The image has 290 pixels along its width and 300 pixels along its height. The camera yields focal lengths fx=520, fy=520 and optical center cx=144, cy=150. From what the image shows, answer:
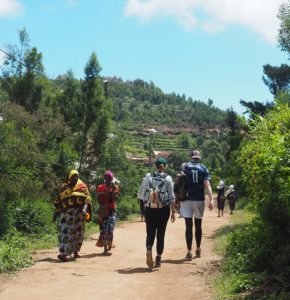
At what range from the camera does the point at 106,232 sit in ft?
34.2

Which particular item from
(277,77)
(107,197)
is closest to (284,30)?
(277,77)

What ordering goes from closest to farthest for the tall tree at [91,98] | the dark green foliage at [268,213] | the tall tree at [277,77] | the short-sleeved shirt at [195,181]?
the dark green foliage at [268,213]
the short-sleeved shirt at [195,181]
the tall tree at [91,98]
the tall tree at [277,77]

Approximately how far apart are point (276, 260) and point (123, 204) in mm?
21392

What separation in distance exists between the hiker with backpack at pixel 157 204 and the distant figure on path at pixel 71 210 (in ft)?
4.75

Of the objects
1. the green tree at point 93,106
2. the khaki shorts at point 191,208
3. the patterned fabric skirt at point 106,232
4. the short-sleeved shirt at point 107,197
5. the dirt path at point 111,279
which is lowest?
the dirt path at point 111,279

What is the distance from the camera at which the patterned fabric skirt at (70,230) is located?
371 inches

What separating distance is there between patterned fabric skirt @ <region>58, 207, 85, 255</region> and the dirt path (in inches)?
11.5

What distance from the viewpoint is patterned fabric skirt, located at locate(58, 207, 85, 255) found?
371 inches

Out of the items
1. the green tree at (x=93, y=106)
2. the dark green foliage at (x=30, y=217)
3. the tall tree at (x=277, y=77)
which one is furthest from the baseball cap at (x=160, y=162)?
the tall tree at (x=277, y=77)

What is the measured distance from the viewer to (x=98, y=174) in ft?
87.0

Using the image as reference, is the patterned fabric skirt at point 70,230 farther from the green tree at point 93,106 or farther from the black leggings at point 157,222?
the green tree at point 93,106

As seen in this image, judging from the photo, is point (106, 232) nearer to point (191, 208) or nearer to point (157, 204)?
point (191, 208)

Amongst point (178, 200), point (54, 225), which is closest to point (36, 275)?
point (178, 200)

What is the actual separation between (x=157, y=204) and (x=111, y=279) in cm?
157
